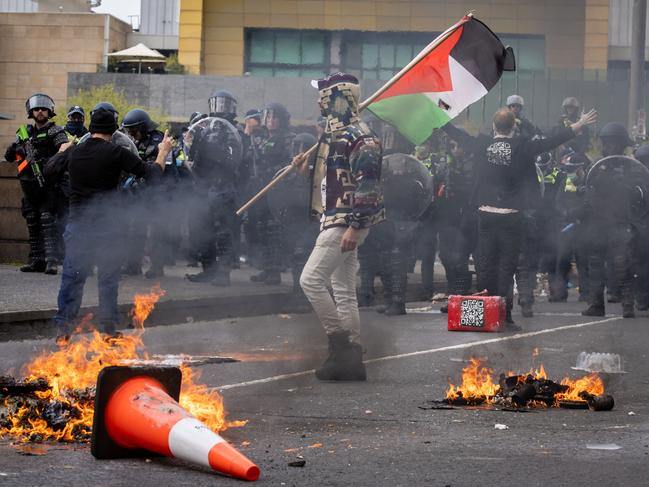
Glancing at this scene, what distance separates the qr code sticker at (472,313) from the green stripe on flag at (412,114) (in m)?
2.02

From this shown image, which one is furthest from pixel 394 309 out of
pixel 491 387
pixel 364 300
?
pixel 491 387

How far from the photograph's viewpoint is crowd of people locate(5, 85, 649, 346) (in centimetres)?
1256

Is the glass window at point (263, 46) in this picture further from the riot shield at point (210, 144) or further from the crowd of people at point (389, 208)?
the riot shield at point (210, 144)

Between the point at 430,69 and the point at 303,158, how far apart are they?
146cm

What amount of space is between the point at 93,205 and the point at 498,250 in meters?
4.11

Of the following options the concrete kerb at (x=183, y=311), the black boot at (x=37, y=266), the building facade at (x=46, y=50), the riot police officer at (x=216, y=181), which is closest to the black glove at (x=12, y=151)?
the black boot at (x=37, y=266)

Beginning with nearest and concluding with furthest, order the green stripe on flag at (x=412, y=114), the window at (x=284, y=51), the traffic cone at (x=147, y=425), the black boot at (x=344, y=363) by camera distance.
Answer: the traffic cone at (x=147, y=425)
the black boot at (x=344, y=363)
the green stripe on flag at (x=412, y=114)
the window at (x=284, y=51)

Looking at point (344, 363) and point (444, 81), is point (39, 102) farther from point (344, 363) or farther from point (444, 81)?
point (344, 363)

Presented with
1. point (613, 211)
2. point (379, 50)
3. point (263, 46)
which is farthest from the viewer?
point (263, 46)

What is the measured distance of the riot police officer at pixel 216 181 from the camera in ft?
46.7

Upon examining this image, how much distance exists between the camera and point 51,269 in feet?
49.3

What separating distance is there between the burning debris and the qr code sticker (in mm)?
3730

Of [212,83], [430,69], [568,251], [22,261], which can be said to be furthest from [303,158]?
[212,83]

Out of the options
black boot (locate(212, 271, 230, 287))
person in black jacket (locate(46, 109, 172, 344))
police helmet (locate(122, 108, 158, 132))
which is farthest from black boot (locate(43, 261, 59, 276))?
person in black jacket (locate(46, 109, 172, 344))
